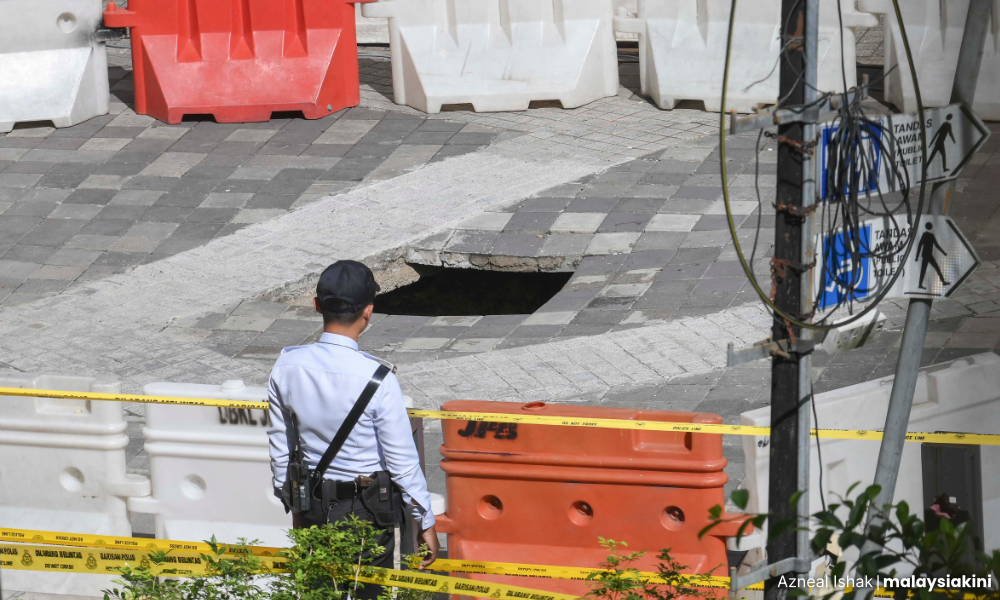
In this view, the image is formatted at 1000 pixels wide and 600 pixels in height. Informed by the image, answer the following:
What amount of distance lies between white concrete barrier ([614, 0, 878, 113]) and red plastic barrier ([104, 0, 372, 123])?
9.57ft

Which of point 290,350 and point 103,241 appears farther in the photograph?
point 103,241

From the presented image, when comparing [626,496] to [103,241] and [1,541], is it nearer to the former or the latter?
[1,541]

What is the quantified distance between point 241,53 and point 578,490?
8.20 m

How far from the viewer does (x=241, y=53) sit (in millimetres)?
11078

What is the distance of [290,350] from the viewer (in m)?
3.46

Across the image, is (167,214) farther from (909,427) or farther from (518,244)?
(909,427)

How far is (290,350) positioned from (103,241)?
637cm

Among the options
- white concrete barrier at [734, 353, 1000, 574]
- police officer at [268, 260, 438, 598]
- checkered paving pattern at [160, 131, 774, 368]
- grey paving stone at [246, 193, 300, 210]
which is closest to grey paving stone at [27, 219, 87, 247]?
grey paving stone at [246, 193, 300, 210]

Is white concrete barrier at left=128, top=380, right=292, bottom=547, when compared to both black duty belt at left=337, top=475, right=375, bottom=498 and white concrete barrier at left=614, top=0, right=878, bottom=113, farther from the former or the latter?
white concrete barrier at left=614, top=0, right=878, bottom=113

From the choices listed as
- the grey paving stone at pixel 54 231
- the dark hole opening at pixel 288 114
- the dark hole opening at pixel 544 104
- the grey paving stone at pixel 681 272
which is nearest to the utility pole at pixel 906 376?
the grey paving stone at pixel 681 272

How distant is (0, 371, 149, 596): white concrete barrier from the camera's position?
4.66 metres

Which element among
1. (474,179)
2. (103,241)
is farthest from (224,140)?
(474,179)

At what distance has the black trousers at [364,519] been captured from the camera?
11.1 feet

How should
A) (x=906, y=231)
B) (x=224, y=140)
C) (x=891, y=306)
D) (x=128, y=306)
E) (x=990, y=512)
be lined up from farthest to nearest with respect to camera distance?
1. (x=224, y=140)
2. (x=128, y=306)
3. (x=891, y=306)
4. (x=990, y=512)
5. (x=906, y=231)
